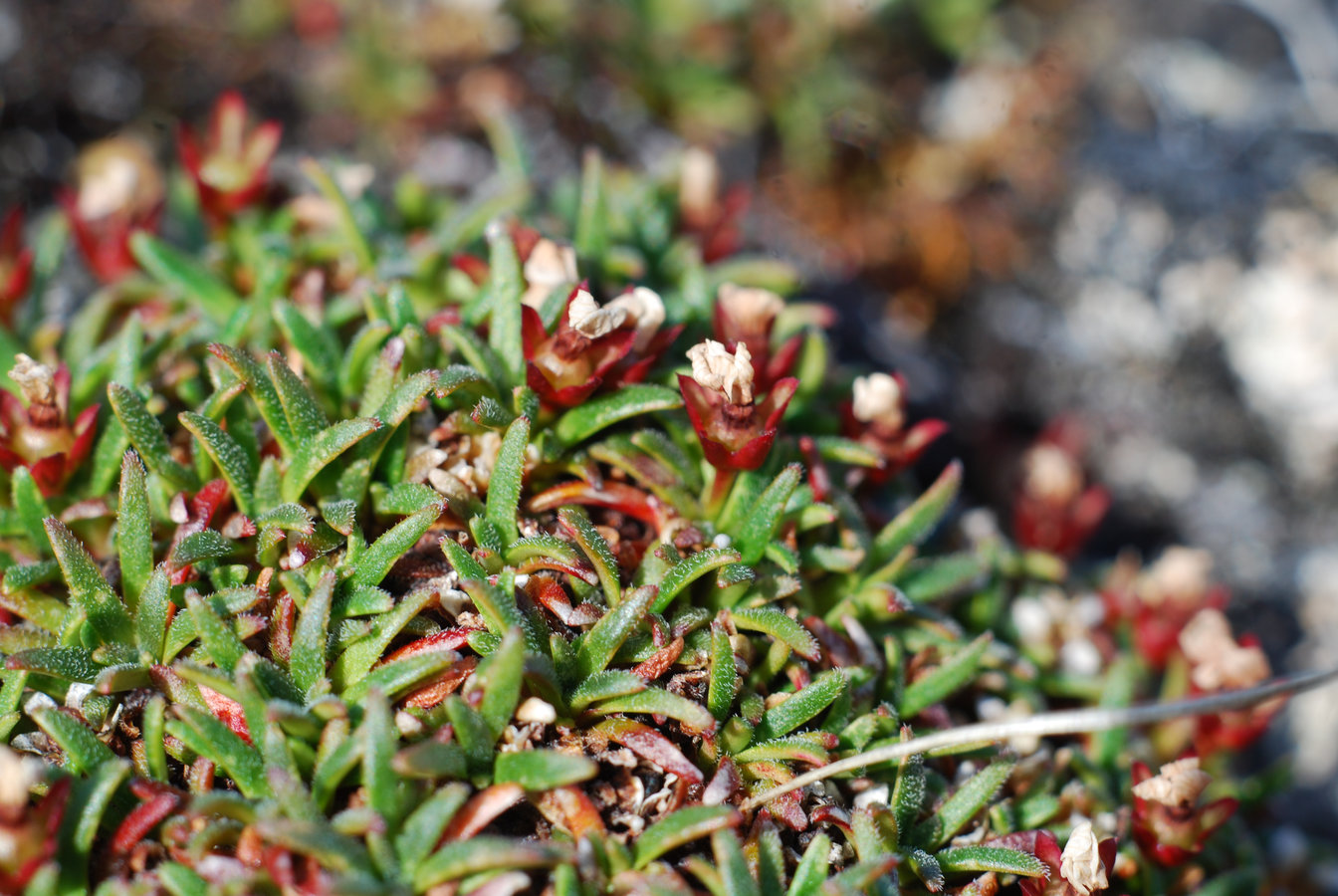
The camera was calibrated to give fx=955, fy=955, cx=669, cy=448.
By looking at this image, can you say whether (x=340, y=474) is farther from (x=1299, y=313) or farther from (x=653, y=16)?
(x=1299, y=313)

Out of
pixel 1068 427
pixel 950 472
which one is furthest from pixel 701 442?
pixel 1068 427

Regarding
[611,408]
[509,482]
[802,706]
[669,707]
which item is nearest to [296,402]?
[509,482]

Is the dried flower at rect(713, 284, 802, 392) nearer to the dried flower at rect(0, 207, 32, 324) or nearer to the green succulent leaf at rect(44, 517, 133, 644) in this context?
the green succulent leaf at rect(44, 517, 133, 644)

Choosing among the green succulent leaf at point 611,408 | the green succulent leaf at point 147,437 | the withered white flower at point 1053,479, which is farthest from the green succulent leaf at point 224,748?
the withered white flower at point 1053,479

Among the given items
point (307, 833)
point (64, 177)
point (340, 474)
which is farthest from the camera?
point (64, 177)

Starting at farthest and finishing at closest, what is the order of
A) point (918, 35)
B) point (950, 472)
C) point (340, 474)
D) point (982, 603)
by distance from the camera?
point (918, 35), point (982, 603), point (950, 472), point (340, 474)

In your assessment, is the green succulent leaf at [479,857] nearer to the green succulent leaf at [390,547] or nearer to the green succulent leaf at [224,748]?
the green succulent leaf at [224,748]
